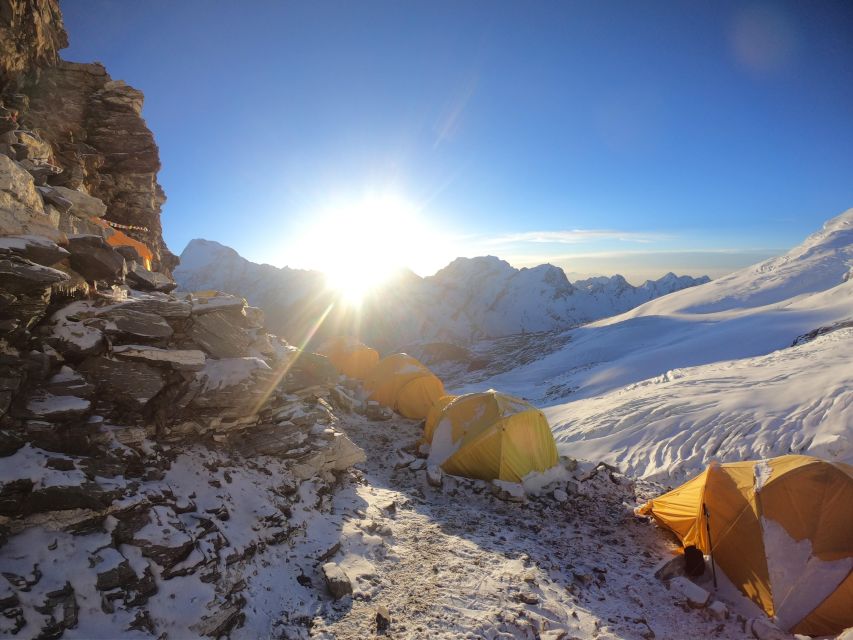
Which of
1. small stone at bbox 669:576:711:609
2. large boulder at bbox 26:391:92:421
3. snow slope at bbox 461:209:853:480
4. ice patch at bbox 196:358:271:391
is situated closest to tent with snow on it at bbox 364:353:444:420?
snow slope at bbox 461:209:853:480

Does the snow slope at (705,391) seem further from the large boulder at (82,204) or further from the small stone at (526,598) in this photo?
the large boulder at (82,204)

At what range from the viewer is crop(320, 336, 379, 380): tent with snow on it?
84.1 ft

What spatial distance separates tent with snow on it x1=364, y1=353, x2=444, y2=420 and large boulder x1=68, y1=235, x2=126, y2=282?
1313 centimetres

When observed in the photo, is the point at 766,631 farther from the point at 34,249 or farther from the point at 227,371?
the point at 34,249

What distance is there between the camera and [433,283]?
128500mm

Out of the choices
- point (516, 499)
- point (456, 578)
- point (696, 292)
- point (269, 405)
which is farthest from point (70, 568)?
point (696, 292)

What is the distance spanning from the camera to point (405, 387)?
61.0 ft

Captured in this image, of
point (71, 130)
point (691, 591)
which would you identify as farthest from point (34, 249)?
point (691, 591)

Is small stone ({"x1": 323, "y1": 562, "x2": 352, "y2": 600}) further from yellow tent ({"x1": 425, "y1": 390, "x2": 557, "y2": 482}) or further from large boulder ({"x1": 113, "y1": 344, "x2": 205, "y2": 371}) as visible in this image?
yellow tent ({"x1": 425, "y1": 390, "x2": 557, "y2": 482})

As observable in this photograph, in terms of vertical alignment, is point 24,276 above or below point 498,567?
above

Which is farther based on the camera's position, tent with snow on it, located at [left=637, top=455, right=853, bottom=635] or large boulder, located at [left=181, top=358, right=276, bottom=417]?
large boulder, located at [left=181, top=358, right=276, bottom=417]

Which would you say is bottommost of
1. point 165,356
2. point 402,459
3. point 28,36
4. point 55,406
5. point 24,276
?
point 402,459

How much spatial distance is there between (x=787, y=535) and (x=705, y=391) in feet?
40.0

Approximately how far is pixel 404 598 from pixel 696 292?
6625 centimetres
